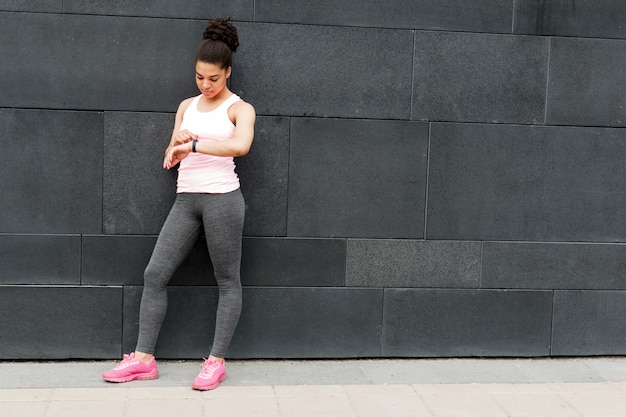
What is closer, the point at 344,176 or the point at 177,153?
the point at 177,153

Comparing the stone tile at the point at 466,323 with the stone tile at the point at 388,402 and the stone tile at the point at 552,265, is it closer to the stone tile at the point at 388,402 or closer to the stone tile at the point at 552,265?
the stone tile at the point at 552,265

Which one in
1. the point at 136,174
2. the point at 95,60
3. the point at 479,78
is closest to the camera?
the point at 95,60

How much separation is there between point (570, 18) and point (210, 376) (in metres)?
3.12

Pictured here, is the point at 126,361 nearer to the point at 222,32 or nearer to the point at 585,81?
the point at 222,32

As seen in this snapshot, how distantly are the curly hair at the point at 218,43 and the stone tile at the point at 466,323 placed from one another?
1782 millimetres

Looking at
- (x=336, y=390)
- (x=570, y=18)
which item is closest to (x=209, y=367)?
(x=336, y=390)

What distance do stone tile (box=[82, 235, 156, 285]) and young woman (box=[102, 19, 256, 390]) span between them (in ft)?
1.01

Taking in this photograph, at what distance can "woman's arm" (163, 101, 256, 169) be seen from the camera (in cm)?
425

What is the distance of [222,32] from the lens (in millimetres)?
4453

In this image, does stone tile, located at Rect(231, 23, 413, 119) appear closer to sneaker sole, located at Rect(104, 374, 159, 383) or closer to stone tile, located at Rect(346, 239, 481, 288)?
stone tile, located at Rect(346, 239, 481, 288)

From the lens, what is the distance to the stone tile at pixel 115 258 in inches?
190

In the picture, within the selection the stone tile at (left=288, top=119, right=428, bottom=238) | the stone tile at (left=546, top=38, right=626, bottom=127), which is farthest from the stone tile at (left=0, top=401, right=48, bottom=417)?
the stone tile at (left=546, top=38, right=626, bottom=127)

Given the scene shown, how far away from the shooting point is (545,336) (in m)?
5.23

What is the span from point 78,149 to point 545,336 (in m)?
3.17
